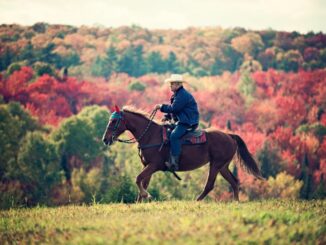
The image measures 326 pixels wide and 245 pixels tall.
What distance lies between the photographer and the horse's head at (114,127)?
651 inches

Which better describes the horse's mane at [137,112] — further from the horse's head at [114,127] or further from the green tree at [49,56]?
the green tree at [49,56]

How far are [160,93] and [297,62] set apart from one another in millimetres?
52285

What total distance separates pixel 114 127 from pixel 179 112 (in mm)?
1724

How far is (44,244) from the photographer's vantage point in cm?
1091

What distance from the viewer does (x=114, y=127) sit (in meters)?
16.6

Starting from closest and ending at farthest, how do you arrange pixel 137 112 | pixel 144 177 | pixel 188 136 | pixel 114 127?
pixel 144 177, pixel 114 127, pixel 188 136, pixel 137 112

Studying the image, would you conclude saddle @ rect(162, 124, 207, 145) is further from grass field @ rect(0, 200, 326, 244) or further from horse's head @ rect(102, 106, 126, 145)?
grass field @ rect(0, 200, 326, 244)

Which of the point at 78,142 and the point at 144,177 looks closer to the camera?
the point at 144,177

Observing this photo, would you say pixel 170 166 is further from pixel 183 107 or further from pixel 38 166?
pixel 38 166

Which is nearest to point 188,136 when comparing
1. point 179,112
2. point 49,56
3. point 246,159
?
point 179,112

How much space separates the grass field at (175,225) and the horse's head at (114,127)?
8.53ft

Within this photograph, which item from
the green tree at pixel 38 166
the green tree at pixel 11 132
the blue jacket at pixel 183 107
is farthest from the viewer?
the green tree at pixel 11 132

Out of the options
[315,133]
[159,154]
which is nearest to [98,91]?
[315,133]

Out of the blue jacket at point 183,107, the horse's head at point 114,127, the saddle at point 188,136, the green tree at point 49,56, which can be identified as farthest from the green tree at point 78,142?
the green tree at point 49,56
